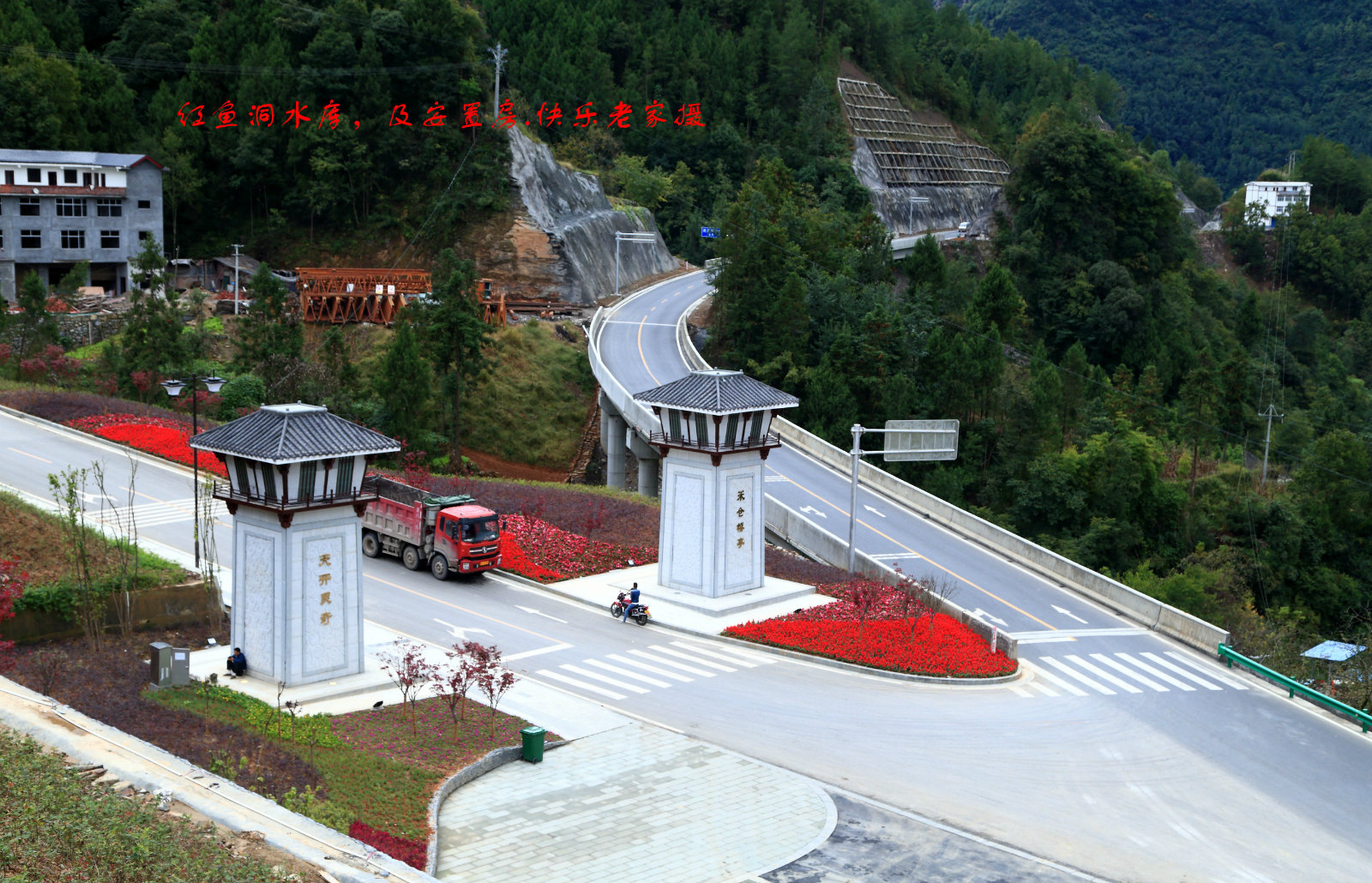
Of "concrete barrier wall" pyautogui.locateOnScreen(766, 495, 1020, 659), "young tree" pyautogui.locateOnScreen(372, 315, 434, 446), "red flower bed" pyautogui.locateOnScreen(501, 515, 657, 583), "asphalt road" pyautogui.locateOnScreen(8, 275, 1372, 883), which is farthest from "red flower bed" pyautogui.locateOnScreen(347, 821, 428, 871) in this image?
"young tree" pyautogui.locateOnScreen(372, 315, 434, 446)

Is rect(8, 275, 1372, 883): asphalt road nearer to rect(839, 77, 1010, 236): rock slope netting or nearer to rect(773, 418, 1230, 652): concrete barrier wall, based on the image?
rect(773, 418, 1230, 652): concrete barrier wall

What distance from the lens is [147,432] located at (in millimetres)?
47750

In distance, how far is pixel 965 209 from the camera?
136 m

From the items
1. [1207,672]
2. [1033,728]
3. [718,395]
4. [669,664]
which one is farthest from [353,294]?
[1033,728]

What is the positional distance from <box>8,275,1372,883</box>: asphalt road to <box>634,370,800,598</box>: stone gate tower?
3.27m

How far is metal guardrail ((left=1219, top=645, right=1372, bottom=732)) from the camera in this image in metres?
30.4

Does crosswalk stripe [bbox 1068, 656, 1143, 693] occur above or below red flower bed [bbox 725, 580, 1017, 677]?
below

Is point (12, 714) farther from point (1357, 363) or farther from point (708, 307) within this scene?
Answer: point (1357, 363)

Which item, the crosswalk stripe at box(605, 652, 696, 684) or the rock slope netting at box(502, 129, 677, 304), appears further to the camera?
the rock slope netting at box(502, 129, 677, 304)

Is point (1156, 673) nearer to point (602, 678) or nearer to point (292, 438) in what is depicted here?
point (602, 678)

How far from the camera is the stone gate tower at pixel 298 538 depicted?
26.8 m

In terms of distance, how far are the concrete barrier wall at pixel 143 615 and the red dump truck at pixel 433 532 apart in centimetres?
604

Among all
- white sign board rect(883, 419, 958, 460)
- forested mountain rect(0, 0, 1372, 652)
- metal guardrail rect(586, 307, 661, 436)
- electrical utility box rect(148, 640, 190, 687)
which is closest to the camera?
electrical utility box rect(148, 640, 190, 687)

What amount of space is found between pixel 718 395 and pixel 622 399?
21.5 m
